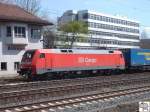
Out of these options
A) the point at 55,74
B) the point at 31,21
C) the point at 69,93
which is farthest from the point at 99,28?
the point at 69,93

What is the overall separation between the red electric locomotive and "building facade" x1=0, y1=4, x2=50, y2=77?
36.5ft

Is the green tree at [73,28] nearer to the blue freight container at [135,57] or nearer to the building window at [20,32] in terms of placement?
the building window at [20,32]

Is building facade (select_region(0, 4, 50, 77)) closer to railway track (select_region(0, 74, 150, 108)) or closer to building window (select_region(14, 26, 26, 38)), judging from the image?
building window (select_region(14, 26, 26, 38))

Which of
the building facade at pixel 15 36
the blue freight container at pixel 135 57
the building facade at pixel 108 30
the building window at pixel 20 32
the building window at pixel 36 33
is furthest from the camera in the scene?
the building facade at pixel 108 30

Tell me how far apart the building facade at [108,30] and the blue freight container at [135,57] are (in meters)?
71.4

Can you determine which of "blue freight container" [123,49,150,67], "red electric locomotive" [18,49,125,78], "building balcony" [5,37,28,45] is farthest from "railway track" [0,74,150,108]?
"building balcony" [5,37,28,45]

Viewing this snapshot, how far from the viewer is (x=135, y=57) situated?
139ft

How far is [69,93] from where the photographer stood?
20.8m

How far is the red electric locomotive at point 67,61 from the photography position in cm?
3125

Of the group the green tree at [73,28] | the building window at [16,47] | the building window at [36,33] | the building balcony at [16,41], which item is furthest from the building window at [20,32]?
the green tree at [73,28]

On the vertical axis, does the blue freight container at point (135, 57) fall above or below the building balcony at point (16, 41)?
below

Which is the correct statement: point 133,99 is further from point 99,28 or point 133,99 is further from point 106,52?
point 99,28

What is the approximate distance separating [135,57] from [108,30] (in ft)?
318

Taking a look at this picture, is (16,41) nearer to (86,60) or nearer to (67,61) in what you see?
(86,60)
